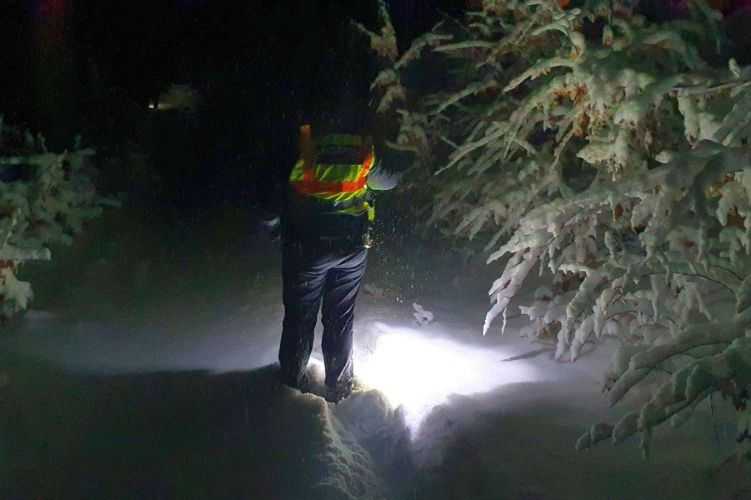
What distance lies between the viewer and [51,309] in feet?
22.9

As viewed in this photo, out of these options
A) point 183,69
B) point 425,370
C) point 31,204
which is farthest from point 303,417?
point 183,69

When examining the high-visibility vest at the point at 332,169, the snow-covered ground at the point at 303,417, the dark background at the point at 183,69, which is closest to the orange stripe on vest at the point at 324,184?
the high-visibility vest at the point at 332,169

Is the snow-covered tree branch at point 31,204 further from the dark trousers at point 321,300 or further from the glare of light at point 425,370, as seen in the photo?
the glare of light at point 425,370

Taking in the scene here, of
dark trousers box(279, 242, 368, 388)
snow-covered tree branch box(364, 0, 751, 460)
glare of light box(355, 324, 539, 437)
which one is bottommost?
glare of light box(355, 324, 539, 437)

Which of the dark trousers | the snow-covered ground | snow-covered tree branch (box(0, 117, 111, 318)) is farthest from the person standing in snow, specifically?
snow-covered tree branch (box(0, 117, 111, 318))

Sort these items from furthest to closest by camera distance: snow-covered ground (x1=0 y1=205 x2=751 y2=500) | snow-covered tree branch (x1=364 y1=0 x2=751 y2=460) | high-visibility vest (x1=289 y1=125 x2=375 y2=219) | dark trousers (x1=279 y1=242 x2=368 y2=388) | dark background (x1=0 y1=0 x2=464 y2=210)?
dark background (x1=0 y1=0 x2=464 y2=210) → dark trousers (x1=279 y1=242 x2=368 y2=388) → high-visibility vest (x1=289 y1=125 x2=375 y2=219) → snow-covered ground (x1=0 y1=205 x2=751 y2=500) → snow-covered tree branch (x1=364 y1=0 x2=751 y2=460)

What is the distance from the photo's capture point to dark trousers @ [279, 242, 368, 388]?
496 centimetres

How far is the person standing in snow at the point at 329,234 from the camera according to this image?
4762mm

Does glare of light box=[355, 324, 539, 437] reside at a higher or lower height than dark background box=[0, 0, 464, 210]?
lower

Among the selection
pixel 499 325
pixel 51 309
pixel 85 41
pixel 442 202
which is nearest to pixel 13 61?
pixel 85 41

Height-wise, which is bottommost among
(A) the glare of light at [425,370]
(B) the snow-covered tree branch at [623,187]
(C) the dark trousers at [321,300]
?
(A) the glare of light at [425,370]

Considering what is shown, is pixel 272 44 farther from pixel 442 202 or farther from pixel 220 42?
pixel 442 202

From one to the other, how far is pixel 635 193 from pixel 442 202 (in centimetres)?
363

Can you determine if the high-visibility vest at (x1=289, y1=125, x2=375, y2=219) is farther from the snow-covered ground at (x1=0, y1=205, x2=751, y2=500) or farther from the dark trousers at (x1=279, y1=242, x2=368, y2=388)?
the snow-covered ground at (x1=0, y1=205, x2=751, y2=500)
